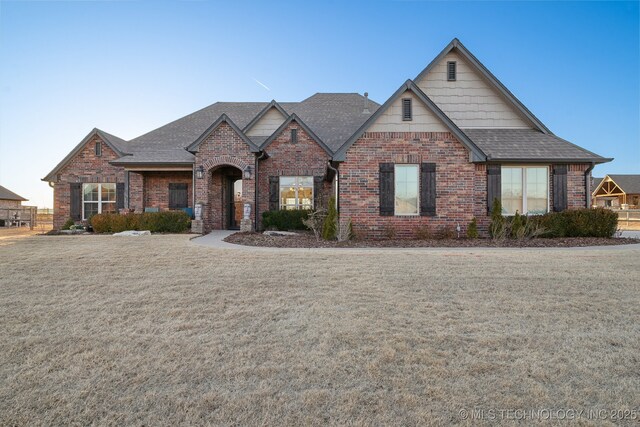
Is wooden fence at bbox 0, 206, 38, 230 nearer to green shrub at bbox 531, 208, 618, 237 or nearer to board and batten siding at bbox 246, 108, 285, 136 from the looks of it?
board and batten siding at bbox 246, 108, 285, 136

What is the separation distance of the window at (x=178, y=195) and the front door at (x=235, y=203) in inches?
85.8

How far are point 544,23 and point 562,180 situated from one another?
9.20 metres

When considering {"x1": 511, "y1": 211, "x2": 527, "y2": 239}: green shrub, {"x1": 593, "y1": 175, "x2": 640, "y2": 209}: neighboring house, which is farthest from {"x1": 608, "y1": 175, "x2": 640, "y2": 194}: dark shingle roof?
{"x1": 511, "y1": 211, "x2": 527, "y2": 239}: green shrub

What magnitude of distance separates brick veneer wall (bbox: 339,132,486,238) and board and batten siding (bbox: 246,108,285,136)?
701 cm

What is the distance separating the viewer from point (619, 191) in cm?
4400

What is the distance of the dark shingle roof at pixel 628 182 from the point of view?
4200cm

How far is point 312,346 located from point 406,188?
9.35 meters

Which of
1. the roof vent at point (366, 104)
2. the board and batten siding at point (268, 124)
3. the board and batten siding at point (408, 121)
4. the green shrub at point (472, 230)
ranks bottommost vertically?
the green shrub at point (472, 230)

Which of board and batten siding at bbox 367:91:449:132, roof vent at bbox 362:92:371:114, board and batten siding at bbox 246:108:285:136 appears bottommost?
board and batten siding at bbox 367:91:449:132

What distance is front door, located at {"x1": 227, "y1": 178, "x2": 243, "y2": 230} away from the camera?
55.1 ft

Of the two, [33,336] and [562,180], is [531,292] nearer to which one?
[33,336]

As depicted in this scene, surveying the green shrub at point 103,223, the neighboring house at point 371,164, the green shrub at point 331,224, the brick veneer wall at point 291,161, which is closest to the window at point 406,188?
the neighboring house at point 371,164

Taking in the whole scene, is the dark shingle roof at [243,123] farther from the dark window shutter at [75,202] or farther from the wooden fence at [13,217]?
the wooden fence at [13,217]

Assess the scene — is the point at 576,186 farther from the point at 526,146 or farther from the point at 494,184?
the point at 494,184
